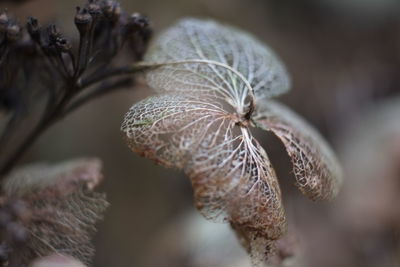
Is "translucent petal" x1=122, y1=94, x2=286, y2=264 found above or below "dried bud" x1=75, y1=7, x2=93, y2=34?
below

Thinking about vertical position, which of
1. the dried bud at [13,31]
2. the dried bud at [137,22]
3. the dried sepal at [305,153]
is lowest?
the dried sepal at [305,153]

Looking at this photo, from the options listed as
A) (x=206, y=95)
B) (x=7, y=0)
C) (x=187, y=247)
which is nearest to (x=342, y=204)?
(x=187, y=247)

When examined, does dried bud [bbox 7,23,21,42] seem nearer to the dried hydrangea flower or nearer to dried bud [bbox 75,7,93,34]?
dried bud [bbox 75,7,93,34]

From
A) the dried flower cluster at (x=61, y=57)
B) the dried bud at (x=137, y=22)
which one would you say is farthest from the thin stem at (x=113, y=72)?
the dried bud at (x=137, y=22)

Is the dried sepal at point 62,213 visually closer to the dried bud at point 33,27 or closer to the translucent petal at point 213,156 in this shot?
the translucent petal at point 213,156

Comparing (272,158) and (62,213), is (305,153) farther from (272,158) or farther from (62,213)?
(272,158)

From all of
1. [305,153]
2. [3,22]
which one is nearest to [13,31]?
[3,22]

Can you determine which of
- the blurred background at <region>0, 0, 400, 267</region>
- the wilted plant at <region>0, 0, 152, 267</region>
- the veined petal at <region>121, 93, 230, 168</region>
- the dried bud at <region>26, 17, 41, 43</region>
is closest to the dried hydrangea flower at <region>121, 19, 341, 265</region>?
the veined petal at <region>121, 93, 230, 168</region>
